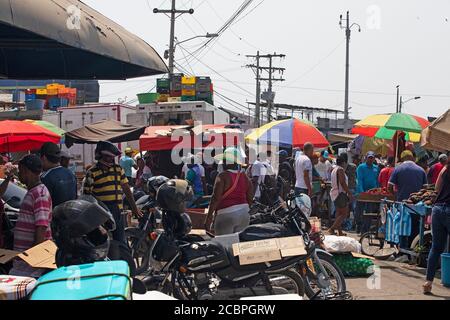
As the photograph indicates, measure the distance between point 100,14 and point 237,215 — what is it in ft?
9.77

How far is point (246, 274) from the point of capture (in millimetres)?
6805

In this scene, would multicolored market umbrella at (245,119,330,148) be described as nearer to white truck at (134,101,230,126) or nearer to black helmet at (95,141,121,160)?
white truck at (134,101,230,126)

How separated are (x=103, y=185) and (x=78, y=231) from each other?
4377 mm

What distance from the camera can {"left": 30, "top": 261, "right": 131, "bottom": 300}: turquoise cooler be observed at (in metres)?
3.53

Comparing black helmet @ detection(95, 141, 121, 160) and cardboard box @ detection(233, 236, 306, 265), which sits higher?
black helmet @ detection(95, 141, 121, 160)

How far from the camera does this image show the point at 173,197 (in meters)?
7.47

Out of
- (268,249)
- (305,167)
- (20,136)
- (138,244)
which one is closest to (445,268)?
(268,249)

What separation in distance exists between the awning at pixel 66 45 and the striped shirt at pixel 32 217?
1.39m

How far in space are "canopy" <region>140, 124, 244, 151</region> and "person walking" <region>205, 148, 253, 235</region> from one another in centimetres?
849

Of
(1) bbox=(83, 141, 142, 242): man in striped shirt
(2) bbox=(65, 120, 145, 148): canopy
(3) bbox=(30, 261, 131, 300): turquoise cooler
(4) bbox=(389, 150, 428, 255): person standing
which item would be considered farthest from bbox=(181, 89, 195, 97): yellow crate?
(3) bbox=(30, 261, 131, 300): turquoise cooler

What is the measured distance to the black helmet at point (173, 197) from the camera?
24.4 ft

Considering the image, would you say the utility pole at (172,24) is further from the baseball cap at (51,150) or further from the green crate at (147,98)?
the baseball cap at (51,150)

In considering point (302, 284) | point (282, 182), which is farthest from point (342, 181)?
point (302, 284)

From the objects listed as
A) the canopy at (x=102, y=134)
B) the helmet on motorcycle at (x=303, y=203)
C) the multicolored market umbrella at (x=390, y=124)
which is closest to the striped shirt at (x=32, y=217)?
the helmet on motorcycle at (x=303, y=203)
